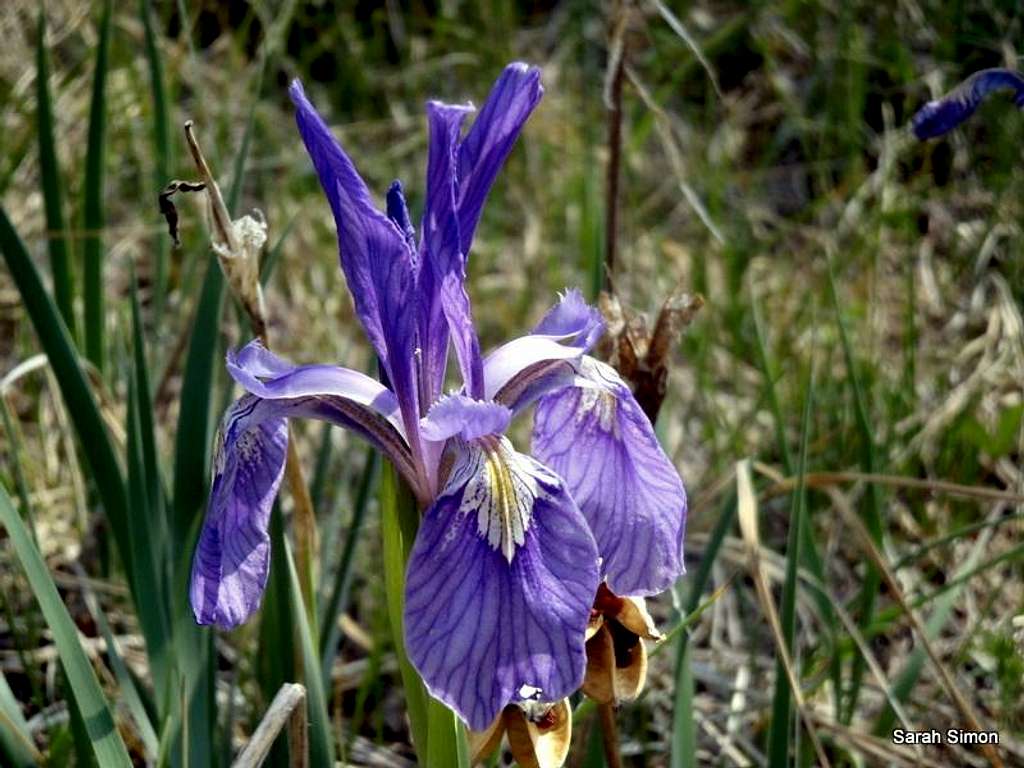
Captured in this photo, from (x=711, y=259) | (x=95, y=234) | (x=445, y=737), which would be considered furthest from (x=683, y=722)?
(x=711, y=259)

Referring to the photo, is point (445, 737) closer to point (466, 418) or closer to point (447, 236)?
point (466, 418)

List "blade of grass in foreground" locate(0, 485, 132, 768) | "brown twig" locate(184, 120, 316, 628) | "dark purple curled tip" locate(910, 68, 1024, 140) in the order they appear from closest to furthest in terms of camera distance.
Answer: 1. "blade of grass in foreground" locate(0, 485, 132, 768)
2. "brown twig" locate(184, 120, 316, 628)
3. "dark purple curled tip" locate(910, 68, 1024, 140)

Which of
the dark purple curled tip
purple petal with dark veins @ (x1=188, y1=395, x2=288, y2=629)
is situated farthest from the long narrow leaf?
the dark purple curled tip

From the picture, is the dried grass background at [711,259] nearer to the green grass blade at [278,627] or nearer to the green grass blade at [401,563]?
the green grass blade at [278,627]

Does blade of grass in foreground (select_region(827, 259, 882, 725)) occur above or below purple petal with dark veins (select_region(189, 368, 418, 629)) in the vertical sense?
below

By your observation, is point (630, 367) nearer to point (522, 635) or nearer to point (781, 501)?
point (522, 635)

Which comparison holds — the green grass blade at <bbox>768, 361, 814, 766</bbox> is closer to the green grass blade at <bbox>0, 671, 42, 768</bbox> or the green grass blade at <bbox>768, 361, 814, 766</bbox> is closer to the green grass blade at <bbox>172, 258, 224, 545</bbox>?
the green grass blade at <bbox>172, 258, 224, 545</bbox>
